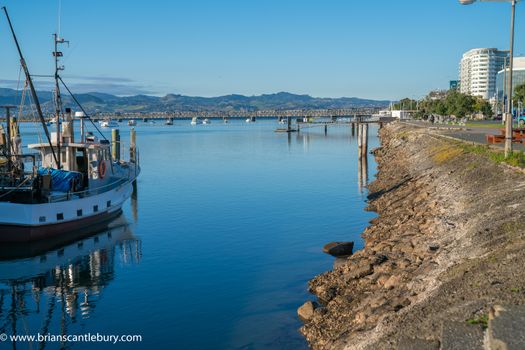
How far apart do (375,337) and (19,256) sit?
2010 cm

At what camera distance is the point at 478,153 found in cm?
3353

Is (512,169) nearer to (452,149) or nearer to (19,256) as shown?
(452,149)

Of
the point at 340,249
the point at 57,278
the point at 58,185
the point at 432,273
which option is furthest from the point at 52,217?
the point at 432,273

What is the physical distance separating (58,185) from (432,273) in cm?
2206

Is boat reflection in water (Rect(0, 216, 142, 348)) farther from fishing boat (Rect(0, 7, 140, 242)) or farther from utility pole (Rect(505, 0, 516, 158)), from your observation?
utility pole (Rect(505, 0, 516, 158))

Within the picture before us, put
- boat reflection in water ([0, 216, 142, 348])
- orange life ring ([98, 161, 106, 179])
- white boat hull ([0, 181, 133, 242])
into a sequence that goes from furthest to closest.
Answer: orange life ring ([98, 161, 106, 179]) < white boat hull ([0, 181, 133, 242]) < boat reflection in water ([0, 216, 142, 348])

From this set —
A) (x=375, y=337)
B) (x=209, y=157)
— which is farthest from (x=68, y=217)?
(x=209, y=157)

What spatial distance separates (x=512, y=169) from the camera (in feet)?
81.2

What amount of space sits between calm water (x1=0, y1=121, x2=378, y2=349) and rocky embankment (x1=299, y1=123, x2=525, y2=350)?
68.6 inches

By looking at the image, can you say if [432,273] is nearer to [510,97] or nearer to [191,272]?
[191,272]

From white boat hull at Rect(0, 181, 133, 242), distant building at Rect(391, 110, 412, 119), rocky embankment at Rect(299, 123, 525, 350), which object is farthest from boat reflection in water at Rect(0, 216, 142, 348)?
distant building at Rect(391, 110, 412, 119)

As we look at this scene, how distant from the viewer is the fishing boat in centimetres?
2677

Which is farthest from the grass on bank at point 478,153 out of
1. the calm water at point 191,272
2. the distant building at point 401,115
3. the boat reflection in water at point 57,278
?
the distant building at point 401,115

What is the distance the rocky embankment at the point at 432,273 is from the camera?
34.2ft
